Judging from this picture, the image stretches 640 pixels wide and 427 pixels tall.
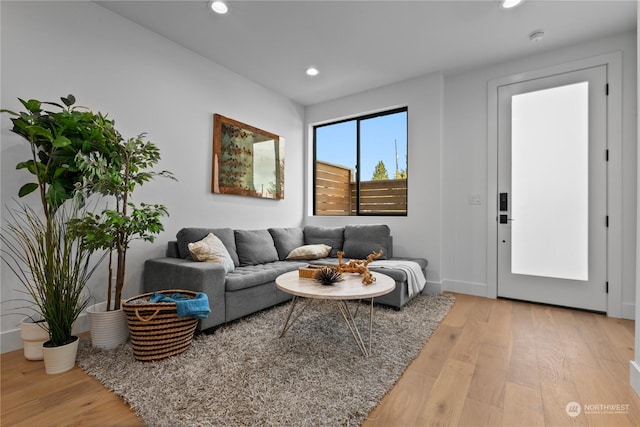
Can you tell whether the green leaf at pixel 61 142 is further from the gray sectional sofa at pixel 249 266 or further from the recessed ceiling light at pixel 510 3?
the recessed ceiling light at pixel 510 3

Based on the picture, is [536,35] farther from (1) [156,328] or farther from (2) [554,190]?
(1) [156,328]

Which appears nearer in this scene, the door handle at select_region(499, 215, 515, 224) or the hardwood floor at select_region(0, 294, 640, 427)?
the hardwood floor at select_region(0, 294, 640, 427)

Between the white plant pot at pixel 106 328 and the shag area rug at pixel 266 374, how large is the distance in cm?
6

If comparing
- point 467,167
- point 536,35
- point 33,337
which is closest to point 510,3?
point 536,35

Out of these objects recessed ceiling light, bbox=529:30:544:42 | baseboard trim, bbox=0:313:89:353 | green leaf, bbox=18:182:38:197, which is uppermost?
recessed ceiling light, bbox=529:30:544:42

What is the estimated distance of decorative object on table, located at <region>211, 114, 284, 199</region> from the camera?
3.47 m

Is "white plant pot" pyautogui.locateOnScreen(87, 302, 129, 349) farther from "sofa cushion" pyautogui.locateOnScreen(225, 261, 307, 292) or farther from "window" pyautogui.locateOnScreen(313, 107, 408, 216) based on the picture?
"window" pyautogui.locateOnScreen(313, 107, 408, 216)

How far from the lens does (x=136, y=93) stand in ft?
9.01

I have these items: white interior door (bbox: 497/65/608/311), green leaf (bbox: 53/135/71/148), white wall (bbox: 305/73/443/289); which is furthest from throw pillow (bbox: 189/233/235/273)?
white interior door (bbox: 497/65/608/311)

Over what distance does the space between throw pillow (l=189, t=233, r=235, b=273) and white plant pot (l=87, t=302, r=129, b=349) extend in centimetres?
69

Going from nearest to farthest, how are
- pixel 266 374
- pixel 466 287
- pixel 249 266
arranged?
pixel 266 374 < pixel 249 266 < pixel 466 287

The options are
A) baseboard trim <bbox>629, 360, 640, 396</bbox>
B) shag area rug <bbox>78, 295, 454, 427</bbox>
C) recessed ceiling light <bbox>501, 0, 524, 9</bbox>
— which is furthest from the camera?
recessed ceiling light <bbox>501, 0, 524, 9</bbox>

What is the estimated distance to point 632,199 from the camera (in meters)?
2.77

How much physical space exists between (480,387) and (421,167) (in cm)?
272
